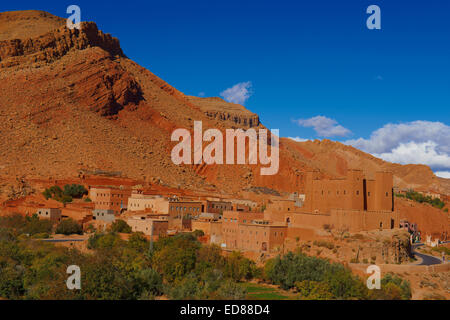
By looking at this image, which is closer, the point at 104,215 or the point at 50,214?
the point at 50,214

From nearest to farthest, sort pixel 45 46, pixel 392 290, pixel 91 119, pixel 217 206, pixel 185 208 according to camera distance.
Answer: pixel 392 290 → pixel 185 208 → pixel 217 206 → pixel 91 119 → pixel 45 46

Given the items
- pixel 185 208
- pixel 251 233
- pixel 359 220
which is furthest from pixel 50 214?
pixel 359 220

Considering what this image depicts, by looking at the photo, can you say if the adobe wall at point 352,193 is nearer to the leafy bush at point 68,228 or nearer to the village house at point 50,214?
the leafy bush at point 68,228

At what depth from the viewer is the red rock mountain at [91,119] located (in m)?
70.3

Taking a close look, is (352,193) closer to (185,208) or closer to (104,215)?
(185,208)

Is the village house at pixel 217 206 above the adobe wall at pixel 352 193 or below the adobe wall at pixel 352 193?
below

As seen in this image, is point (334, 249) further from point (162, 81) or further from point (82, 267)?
point (162, 81)

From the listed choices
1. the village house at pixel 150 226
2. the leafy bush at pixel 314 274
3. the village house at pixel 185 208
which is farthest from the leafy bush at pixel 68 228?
the leafy bush at pixel 314 274

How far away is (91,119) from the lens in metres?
79.5

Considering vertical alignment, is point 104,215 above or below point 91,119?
below

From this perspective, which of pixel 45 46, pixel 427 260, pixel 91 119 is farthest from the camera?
pixel 45 46

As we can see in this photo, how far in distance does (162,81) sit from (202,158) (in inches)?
1211

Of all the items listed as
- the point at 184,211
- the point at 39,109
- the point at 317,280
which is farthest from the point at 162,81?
the point at 317,280

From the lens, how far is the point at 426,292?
36.3 metres
